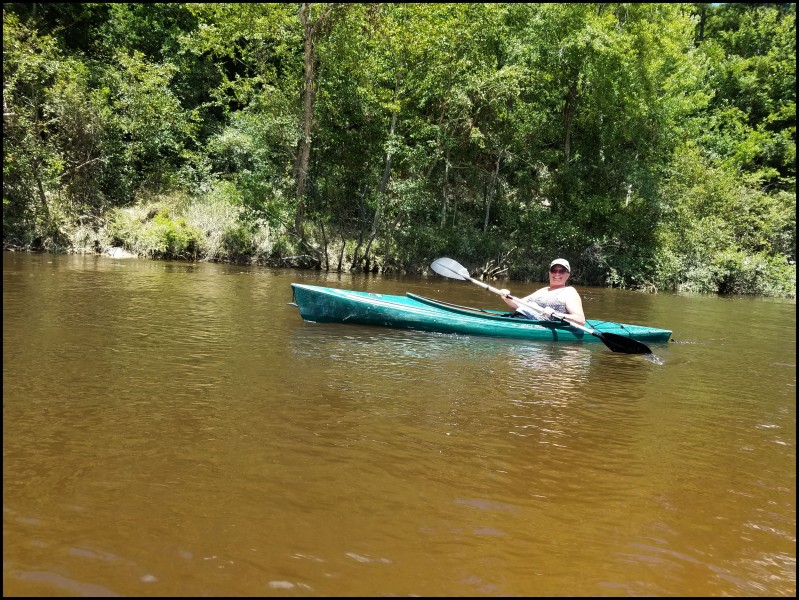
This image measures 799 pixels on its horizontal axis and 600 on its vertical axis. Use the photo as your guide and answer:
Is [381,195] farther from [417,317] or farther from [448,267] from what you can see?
[417,317]

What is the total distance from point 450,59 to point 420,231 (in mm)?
4644

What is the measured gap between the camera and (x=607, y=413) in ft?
13.9

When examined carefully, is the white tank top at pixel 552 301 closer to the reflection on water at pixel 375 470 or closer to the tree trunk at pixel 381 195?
the reflection on water at pixel 375 470

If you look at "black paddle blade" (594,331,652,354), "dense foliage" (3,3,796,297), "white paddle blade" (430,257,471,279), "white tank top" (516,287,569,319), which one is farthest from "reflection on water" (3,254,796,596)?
"dense foliage" (3,3,796,297)

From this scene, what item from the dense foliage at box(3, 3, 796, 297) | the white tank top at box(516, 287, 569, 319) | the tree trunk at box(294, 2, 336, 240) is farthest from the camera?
the tree trunk at box(294, 2, 336, 240)

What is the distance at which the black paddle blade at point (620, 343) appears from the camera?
6910 millimetres

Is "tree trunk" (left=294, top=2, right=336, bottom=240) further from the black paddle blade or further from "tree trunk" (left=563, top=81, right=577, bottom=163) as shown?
the black paddle blade

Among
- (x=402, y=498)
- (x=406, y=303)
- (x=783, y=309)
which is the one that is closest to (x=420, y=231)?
(x=783, y=309)

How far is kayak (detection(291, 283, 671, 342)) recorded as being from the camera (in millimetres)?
7152

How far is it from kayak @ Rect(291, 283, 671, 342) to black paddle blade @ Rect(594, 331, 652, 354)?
0.51 feet

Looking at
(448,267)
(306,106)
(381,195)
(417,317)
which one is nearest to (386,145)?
(381,195)

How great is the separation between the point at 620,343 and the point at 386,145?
10605 millimetres

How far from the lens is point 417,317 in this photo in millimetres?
7250

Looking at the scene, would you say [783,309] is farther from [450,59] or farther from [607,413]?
[607,413]
